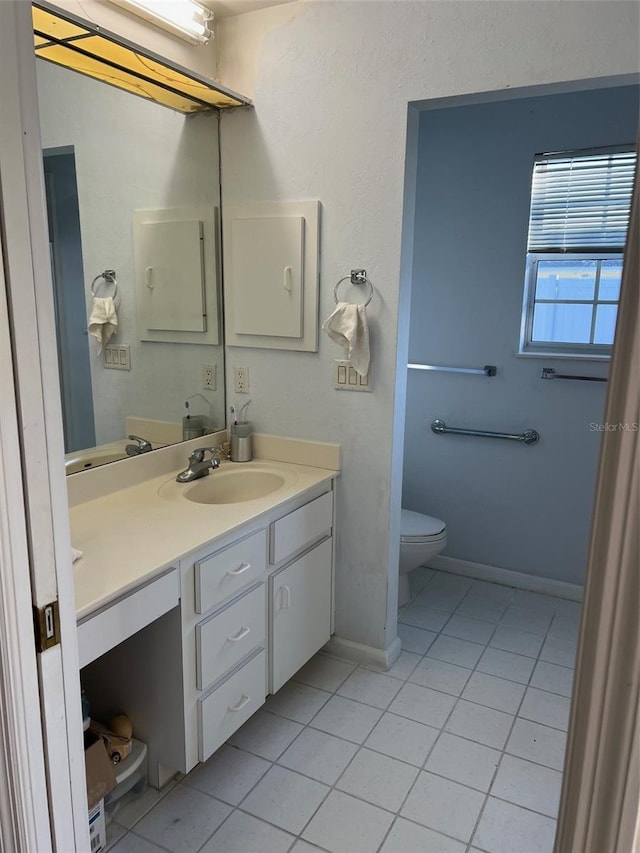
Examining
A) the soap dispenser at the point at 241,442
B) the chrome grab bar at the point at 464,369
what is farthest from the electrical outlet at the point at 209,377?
the chrome grab bar at the point at 464,369

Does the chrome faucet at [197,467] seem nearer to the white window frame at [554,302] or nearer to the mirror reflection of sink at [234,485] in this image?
the mirror reflection of sink at [234,485]

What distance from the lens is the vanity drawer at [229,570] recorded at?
164 cm

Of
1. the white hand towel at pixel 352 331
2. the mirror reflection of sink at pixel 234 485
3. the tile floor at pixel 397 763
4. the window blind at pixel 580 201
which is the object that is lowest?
the tile floor at pixel 397 763

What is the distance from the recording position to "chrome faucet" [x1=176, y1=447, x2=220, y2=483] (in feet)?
7.09

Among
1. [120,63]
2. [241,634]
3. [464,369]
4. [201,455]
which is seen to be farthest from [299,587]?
[120,63]

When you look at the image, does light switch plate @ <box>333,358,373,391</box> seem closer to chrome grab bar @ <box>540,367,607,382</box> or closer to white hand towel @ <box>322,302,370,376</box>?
white hand towel @ <box>322,302,370,376</box>

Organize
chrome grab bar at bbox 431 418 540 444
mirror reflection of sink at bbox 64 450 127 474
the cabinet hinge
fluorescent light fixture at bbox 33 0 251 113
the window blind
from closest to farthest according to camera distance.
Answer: the cabinet hinge, fluorescent light fixture at bbox 33 0 251 113, mirror reflection of sink at bbox 64 450 127 474, the window blind, chrome grab bar at bbox 431 418 540 444

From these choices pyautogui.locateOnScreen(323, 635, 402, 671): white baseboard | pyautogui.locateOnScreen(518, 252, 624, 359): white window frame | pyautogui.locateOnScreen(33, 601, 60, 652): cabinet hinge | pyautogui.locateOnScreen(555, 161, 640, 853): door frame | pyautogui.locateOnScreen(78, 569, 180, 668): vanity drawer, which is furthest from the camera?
pyautogui.locateOnScreen(518, 252, 624, 359): white window frame

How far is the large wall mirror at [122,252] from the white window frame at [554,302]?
1447mm

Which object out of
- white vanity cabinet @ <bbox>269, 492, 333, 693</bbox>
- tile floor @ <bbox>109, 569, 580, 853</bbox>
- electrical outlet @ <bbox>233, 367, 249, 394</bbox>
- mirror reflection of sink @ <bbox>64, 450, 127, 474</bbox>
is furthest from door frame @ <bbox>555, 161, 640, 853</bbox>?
electrical outlet @ <bbox>233, 367, 249, 394</bbox>

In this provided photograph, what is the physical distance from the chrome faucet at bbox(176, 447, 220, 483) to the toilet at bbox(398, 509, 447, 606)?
37.5 inches

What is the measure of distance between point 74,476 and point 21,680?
1.03 metres

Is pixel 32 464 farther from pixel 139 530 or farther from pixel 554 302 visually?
pixel 554 302

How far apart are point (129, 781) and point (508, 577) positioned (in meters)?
2.05
